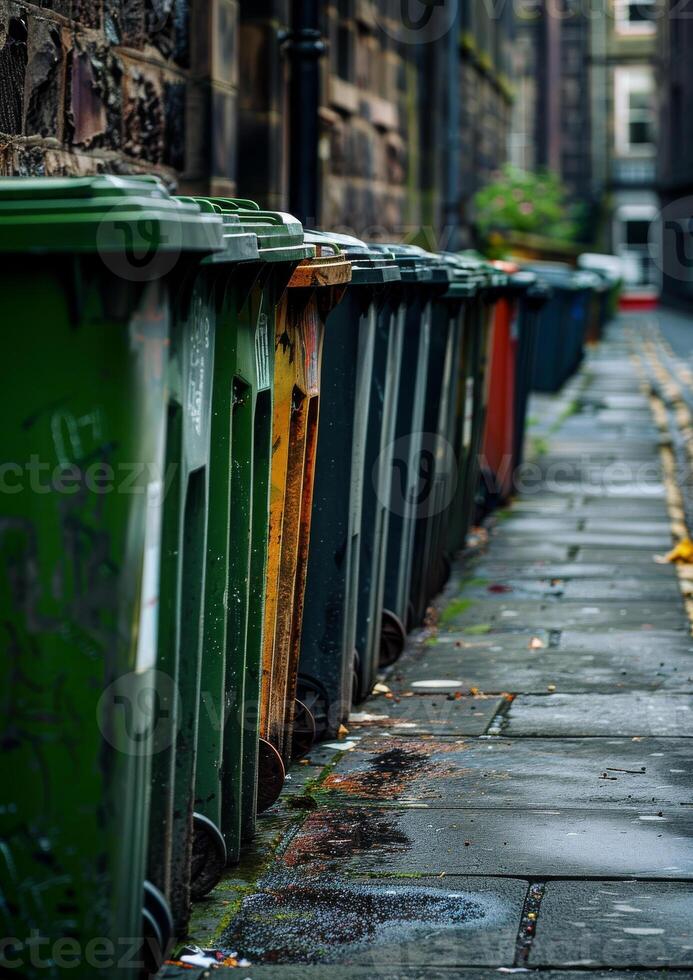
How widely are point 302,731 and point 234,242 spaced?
210cm

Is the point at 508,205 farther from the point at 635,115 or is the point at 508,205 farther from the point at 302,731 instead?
the point at 635,115

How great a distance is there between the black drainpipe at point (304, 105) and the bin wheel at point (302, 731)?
4.07m

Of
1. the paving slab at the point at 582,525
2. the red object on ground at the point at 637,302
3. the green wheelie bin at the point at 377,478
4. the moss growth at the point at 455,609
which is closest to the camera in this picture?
the green wheelie bin at the point at 377,478

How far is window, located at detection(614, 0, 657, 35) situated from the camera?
200 ft

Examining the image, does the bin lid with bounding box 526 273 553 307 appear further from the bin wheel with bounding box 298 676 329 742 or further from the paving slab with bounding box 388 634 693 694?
the bin wheel with bounding box 298 676 329 742

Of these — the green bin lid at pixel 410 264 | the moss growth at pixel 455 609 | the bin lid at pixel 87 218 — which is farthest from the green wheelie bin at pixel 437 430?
the bin lid at pixel 87 218

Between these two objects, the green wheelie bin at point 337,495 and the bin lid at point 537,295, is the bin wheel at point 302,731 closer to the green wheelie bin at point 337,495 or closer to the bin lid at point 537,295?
the green wheelie bin at point 337,495

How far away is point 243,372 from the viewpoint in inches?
150

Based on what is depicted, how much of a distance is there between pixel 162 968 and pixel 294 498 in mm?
1604

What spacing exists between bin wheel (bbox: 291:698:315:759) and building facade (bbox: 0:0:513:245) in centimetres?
212

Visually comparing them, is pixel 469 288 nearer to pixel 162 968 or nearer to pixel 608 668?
pixel 608 668

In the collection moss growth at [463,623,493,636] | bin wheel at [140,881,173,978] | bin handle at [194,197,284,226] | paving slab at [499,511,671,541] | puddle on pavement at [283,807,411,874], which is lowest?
puddle on pavement at [283,807,411,874]

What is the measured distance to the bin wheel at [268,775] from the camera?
4.36 metres

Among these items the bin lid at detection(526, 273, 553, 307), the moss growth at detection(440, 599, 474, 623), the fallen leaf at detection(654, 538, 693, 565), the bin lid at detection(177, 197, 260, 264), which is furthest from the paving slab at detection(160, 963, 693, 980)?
the bin lid at detection(526, 273, 553, 307)
